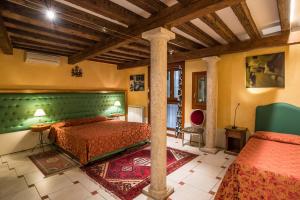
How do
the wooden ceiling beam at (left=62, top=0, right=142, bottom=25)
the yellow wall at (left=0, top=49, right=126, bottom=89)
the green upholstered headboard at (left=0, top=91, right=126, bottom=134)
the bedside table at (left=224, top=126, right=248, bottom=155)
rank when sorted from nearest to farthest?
the wooden ceiling beam at (left=62, top=0, right=142, bottom=25) → the bedside table at (left=224, top=126, right=248, bottom=155) → the green upholstered headboard at (left=0, top=91, right=126, bottom=134) → the yellow wall at (left=0, top=49, right=126, bottom=89)

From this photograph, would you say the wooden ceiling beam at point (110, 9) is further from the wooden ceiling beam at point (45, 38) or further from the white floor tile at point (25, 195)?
the white floor tile at point (25, 195)

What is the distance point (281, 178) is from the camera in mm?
1920

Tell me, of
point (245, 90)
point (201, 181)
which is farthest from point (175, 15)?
point (245, 90)

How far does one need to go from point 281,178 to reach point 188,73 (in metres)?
3.87

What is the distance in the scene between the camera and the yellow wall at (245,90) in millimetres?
3572

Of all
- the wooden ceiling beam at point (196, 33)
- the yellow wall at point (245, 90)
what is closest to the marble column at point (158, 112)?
the wooden ceiling beam at point (196, 33)

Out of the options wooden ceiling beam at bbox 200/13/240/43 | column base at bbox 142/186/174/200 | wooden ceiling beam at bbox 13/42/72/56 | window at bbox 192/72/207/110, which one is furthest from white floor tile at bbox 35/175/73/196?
window at bbox 192/72/207/110

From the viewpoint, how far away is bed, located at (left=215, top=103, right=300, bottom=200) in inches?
74.9

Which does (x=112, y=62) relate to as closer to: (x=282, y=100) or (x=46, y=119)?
(x=46, y=119)

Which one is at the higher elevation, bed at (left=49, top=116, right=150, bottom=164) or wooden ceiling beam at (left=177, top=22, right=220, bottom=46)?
wooden ceiling beam at (left=177, top=22, right=220, bottom=46)

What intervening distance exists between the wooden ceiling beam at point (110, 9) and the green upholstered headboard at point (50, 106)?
11.3ft

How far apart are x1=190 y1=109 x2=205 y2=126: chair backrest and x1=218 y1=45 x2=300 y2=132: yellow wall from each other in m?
0.49

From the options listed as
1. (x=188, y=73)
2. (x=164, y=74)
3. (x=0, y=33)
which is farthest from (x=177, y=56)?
(x=0, y=33)

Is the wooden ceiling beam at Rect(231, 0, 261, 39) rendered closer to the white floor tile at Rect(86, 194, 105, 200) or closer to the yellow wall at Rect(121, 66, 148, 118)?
the white floor tile at Rect(86, 194, 105, 200)
